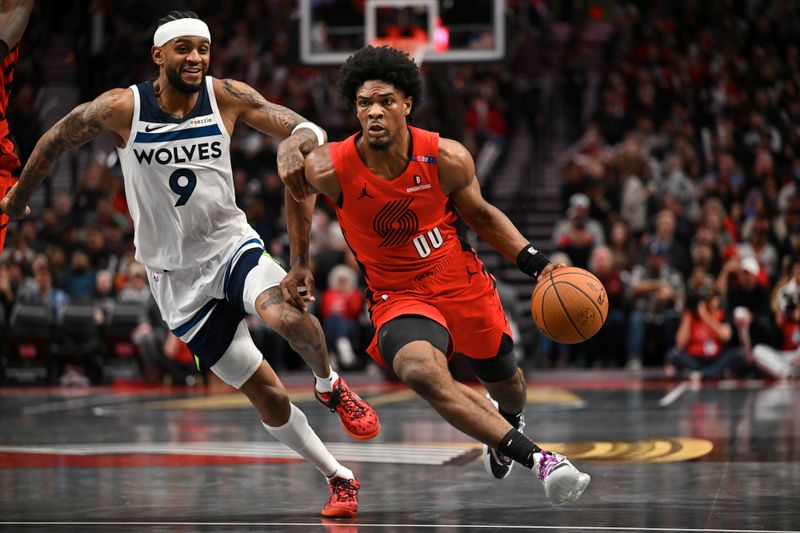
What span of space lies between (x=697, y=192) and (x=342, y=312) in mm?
5259

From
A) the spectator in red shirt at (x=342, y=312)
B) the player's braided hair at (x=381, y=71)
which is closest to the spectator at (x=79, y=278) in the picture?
the spectator in red shirt at (x=342, y=312)

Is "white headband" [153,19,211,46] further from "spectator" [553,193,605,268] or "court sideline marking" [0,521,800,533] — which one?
"spectator" [553,193,605,268]

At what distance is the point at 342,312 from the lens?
15523 millimetres

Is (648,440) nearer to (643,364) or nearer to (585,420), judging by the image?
(585,420)

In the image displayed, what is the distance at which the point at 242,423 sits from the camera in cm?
1101

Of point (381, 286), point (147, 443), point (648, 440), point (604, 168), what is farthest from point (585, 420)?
point (604, 168)

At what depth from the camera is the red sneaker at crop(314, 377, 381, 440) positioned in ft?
20.3

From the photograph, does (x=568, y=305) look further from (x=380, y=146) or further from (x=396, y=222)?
(x=380, y=146)

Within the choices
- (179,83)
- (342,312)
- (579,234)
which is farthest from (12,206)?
(579,234)

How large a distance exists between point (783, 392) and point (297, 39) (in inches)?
289

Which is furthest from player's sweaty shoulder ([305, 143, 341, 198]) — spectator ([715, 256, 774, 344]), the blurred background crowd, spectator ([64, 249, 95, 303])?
spectator ([64, 249, 95, 303])

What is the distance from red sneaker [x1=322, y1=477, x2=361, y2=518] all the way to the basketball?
1247 millimetres

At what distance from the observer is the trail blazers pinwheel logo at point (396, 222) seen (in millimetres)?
6082

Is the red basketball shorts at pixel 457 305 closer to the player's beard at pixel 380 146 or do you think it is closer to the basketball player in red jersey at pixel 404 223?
the basketball player in red jersey at pixel 404 223
